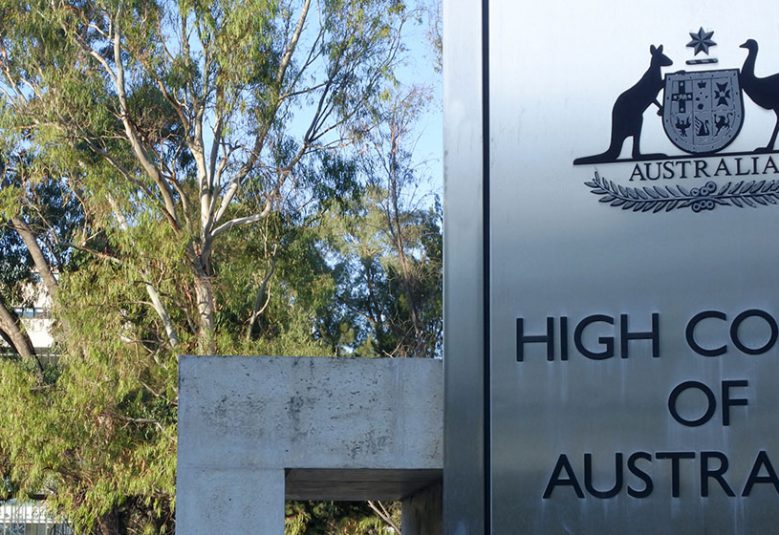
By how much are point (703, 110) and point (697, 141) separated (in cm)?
19

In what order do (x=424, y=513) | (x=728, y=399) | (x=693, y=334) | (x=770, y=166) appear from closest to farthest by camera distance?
(x=728, y=399) → (x=693, y=334) → (x=770, y=166) → (x=424, y=513)

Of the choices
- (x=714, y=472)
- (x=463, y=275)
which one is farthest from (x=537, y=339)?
(x=714, y=472)

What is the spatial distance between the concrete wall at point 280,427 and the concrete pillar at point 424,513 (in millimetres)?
1189

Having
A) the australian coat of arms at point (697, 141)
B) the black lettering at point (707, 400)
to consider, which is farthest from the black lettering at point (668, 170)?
the black lettering at point (707, 400)

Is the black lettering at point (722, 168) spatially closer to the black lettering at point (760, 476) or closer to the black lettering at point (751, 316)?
the black lettering at point (751, 316)

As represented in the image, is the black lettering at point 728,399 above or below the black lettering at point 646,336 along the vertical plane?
below

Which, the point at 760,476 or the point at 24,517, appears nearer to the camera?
the point at 760,476

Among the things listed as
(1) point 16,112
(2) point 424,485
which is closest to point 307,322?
(1) point 16,112

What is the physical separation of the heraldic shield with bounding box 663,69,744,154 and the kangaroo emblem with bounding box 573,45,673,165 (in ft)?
0.30

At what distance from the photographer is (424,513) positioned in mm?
9836

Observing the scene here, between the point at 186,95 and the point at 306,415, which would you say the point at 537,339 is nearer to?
the point at 306,415

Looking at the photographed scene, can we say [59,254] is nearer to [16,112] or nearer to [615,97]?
[16,112]

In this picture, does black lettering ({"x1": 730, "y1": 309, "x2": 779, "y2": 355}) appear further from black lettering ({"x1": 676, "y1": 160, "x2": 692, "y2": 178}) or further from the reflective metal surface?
the reflective metal surface

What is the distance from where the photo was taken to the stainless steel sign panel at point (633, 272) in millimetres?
7281
